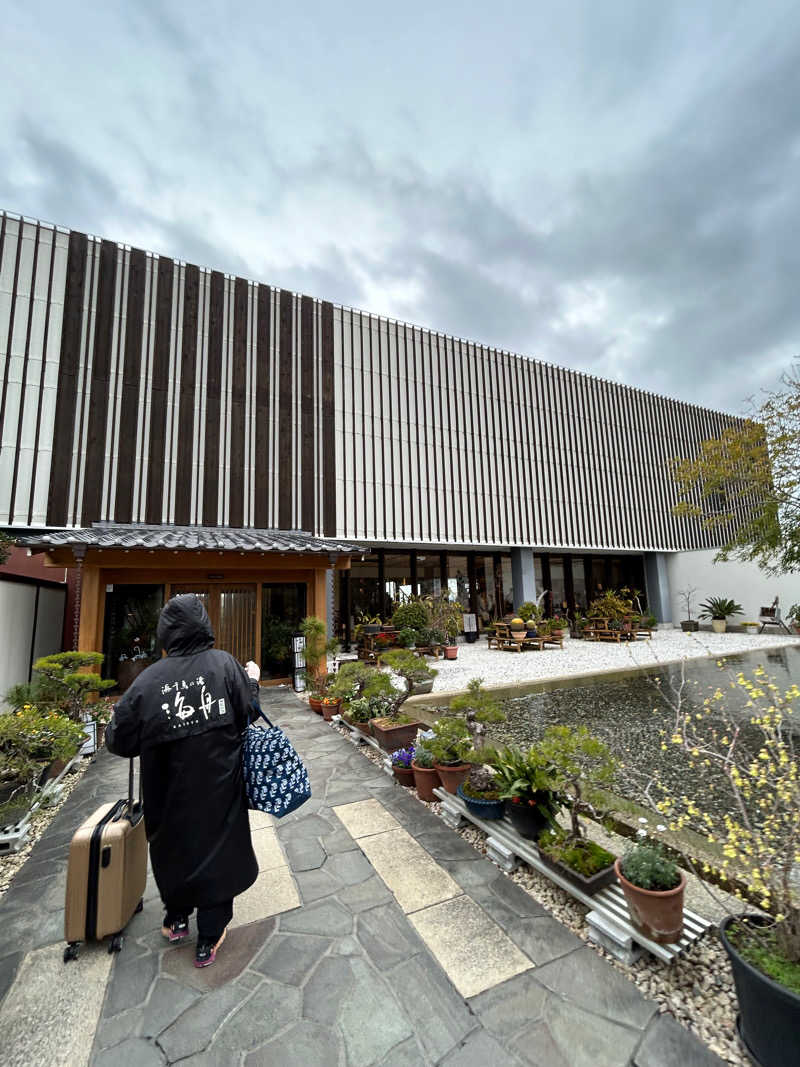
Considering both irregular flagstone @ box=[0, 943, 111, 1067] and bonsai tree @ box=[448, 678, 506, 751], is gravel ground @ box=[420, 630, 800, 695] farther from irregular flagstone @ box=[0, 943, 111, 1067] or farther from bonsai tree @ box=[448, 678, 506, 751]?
irregular flagstone @ box=[0, 943, 111, 1067]

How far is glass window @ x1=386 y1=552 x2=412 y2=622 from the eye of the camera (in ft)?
52.4

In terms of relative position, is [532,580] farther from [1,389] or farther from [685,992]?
[1,389]

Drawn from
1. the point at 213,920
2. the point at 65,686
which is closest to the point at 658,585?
the point at 65,686

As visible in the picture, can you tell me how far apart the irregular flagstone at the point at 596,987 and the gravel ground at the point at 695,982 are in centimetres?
6

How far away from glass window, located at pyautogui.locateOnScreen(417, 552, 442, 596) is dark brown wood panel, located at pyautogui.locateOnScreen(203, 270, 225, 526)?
7793mm

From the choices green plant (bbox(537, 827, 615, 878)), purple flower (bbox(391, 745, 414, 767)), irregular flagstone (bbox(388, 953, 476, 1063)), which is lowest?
irregular flagstone (bbox(388, 953, 476, 1063))

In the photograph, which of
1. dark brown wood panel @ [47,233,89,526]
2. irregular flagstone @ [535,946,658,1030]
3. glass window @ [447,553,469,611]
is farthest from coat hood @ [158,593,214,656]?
glass window @ [447,553,469,611]

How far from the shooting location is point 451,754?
367 cm

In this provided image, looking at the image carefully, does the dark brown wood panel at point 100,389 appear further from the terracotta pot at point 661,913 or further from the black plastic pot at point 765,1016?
the black plastic pot at point 765,1016

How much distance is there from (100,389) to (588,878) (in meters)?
14.5

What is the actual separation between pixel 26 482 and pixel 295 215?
1007 centimetres

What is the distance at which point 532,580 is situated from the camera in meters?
17.7

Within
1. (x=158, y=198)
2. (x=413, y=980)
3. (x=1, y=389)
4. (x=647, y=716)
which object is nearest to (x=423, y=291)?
(x=158, y=198)

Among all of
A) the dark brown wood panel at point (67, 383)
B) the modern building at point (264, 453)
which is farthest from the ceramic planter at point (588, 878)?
the dark brown wood panel at point (67, 383)
